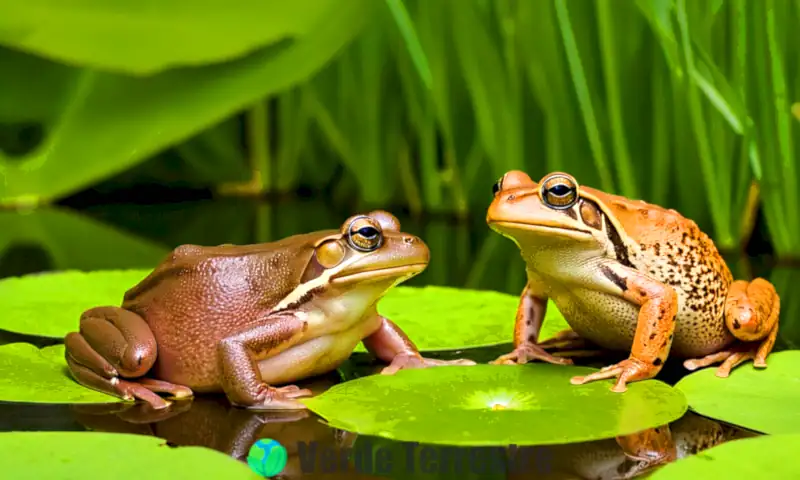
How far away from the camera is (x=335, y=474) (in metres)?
1.31

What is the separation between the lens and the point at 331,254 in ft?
5.69

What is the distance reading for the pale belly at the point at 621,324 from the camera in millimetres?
1853

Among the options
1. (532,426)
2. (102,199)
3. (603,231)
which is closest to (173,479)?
(532,426)

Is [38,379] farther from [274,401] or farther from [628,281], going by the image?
[628,281]

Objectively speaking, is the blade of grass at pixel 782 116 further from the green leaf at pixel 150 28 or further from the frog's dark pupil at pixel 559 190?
the green leaf at pixel 150 28

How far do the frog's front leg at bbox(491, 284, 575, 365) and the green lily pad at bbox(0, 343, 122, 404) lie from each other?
0.83 metres

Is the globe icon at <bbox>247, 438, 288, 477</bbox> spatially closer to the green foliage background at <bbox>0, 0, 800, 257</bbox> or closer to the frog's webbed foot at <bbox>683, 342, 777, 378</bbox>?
the frog's webbed foot at <bbox>683, 342, 777, 378</bbox>

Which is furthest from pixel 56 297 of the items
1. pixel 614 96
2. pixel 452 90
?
pixel 452 90

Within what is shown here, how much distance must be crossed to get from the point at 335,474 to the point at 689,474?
0.51 m

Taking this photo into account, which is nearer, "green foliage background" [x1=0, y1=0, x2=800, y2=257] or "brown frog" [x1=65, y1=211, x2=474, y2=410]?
"brown frog" [x1=65, y1=211, x2=474, y2=410]

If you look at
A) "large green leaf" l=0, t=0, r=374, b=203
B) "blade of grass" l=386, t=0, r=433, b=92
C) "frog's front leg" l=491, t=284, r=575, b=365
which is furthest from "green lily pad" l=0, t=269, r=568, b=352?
"large green leaf" l=0, t=0, r=374, b=203

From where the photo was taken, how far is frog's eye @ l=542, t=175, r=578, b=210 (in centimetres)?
176

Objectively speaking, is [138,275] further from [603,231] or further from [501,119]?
[501,119]

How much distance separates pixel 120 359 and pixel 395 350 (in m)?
0.58
